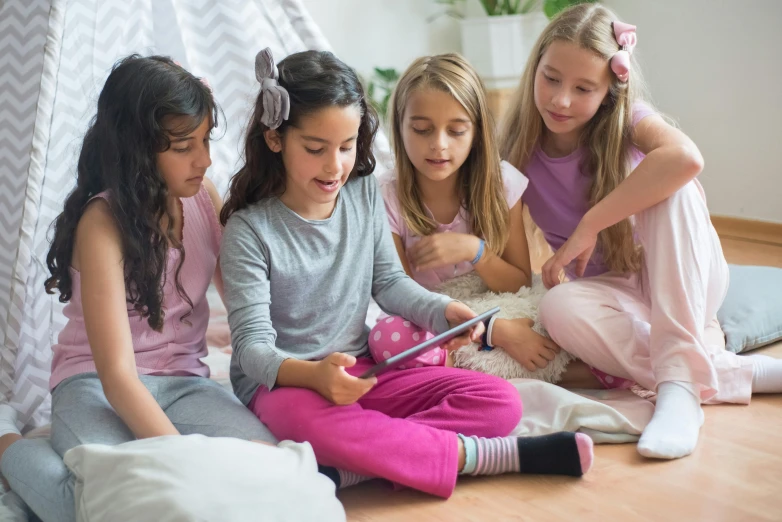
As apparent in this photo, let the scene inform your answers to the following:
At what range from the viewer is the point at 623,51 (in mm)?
1537

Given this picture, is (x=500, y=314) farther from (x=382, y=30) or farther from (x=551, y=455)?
(x=382, y=30)

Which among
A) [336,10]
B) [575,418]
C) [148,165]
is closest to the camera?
[148,165]

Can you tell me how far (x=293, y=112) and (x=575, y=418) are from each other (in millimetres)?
625

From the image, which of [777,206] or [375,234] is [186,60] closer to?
[375,234]

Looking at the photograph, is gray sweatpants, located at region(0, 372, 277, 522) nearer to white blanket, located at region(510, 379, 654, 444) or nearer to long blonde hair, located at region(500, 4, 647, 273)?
white blanket, located at region(510, 379, 654, 444)

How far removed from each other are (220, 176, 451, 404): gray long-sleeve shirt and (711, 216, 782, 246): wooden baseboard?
1530mm

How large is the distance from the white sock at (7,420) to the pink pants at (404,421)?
0.37 meters

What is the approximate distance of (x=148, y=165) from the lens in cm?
125

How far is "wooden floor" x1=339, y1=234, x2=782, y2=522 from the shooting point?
1131 millimetres

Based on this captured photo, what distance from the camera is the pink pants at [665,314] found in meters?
1.41

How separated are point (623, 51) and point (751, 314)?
58cm

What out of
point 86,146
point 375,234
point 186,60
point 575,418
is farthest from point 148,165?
point 575,418

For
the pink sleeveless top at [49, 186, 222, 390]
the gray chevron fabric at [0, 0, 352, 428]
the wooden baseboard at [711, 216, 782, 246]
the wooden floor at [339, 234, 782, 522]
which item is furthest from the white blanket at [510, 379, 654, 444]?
the wooden baseboard at [711, 216, 782, 246]

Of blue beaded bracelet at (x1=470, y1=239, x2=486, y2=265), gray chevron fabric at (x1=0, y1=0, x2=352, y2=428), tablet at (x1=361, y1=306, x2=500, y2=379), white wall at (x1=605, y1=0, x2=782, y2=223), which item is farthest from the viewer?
white wall at (x1=605, y1=0, x2=782, y2=223)
